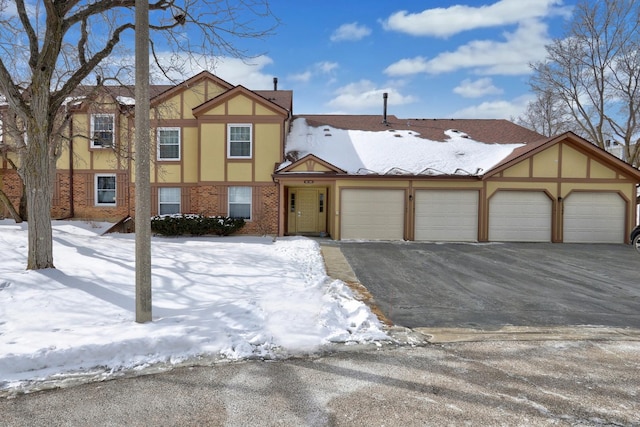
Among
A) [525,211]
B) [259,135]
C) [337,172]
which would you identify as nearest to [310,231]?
[337,172]

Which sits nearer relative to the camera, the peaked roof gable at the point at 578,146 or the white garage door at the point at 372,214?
the peaked roof gable at the point at 578,146

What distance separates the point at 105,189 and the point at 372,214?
12.0m

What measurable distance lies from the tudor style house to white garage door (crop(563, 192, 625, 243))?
0.14 feet

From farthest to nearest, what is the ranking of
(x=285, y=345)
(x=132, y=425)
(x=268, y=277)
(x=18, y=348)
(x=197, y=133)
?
1. (x=197, y=133)
2. (x=268, y=277)
3. (x=285, y=345)
4. (x=18, y=348)
5. (x=132, y=425)

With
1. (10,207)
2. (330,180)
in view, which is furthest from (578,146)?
(10,207)

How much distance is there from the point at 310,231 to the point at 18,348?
13.9 metres

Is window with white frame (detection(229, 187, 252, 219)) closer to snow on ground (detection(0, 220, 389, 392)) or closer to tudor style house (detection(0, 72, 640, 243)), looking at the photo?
tudor style house (detection(0, 72, 640, 243))

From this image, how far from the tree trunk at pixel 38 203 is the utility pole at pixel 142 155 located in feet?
12.1

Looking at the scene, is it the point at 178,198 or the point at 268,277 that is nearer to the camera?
the point at 268,277

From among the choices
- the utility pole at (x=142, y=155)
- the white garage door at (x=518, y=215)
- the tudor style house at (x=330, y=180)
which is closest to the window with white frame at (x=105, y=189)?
the tudor style house at (x=330, y=180)

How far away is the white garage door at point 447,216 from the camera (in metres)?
15.6

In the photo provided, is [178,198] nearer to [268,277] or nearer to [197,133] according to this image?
[197,133]

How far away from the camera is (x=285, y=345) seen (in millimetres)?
4418

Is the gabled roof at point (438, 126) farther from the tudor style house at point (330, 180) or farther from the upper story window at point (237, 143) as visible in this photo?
the upper story window at point (237, 143)
